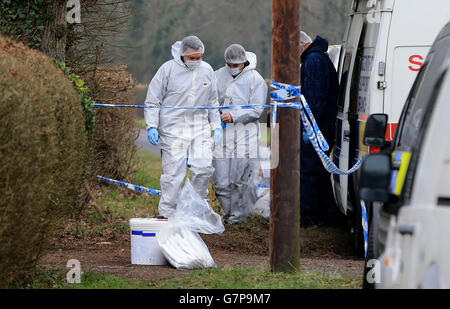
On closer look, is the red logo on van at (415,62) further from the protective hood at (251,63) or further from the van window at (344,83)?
the protective hood at (251,63)

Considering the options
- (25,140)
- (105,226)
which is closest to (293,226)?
(25,140)

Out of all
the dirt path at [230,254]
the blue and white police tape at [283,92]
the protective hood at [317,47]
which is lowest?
the dirt path at [230,254]

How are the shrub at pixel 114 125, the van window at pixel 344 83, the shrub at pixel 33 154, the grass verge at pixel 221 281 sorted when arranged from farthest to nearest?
1. the shrub at pixel 114 125
2. the van window at pixel 344 83
3. the grass verge at pixel 221 281
4. the shrub at pixel 33 154

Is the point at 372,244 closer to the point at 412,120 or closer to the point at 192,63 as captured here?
the point at 412,120

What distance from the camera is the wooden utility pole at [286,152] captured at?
6816mm

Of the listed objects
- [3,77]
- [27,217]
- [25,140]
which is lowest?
[27,217]

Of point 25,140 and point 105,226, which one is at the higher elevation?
point 25,140

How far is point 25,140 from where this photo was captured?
515cm

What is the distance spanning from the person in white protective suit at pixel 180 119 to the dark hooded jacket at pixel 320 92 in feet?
3.56

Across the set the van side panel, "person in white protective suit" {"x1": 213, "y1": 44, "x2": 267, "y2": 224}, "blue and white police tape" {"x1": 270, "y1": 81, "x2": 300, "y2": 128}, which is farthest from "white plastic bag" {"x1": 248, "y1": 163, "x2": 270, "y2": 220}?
"blue and white police tape" {"x1": 270, "y1": 81, "x2": 300, "y2": 128}

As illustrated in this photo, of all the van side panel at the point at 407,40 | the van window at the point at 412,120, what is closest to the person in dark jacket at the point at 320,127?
the van side panel at the point at 407,40

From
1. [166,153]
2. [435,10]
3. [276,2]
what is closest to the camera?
[276,2]
